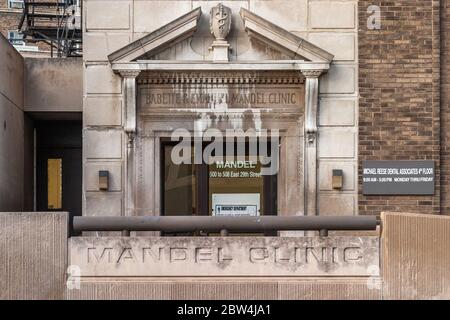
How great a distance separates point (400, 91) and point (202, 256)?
4.93m

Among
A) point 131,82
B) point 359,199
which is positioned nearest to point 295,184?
point 359,199

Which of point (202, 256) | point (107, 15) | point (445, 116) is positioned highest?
point (107, 15)

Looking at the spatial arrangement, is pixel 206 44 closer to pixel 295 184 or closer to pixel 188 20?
pixel 188 20

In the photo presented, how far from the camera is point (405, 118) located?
1120 cm

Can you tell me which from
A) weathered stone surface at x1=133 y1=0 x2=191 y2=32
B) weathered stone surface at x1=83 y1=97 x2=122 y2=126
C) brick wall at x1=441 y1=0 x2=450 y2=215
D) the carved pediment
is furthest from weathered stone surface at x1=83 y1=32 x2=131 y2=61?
brick wall at x1=441 y1=0 x2=450 y2=215

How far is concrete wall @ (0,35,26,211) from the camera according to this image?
11.1 meters

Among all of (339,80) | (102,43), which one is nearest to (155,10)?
(102,43)

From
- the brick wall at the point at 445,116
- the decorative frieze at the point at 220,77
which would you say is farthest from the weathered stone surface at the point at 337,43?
the brick wall at the point at 445,116

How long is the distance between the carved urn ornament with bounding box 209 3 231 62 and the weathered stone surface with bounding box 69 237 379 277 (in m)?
4.08

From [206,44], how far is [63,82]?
8.53ft

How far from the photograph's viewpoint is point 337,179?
36.3ft

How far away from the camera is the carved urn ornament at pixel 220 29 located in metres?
11.1

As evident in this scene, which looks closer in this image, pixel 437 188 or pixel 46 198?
pixel 437 188

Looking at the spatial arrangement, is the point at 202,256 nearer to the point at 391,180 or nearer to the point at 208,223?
the point at 208,223
